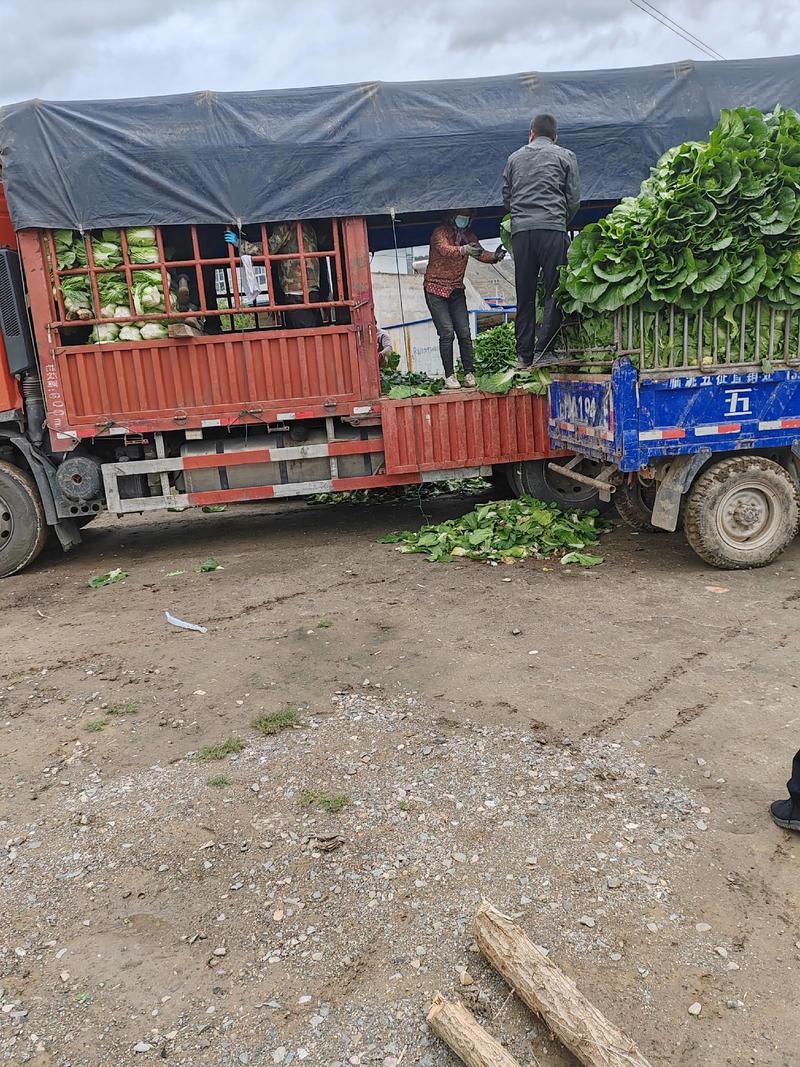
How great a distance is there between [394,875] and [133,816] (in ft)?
4.05

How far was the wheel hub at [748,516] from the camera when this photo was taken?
6.18 meters

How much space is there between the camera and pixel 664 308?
19.2ft

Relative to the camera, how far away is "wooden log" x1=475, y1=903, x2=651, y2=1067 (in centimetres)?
209

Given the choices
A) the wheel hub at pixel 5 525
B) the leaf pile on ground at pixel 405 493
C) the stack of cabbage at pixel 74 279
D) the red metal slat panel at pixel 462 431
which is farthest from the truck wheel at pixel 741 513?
the wheel hub at pixel 5 525

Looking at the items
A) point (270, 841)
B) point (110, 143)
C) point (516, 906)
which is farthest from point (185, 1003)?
point (110, 143)

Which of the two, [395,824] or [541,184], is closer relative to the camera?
[395,824]

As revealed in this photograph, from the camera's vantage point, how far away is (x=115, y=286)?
23.9 ft

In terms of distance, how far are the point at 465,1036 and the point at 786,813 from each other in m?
1.63

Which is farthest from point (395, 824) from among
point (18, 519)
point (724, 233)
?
point (18, 519)

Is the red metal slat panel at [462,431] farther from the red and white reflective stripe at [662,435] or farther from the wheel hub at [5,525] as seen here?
the wheel hub at [5,525]

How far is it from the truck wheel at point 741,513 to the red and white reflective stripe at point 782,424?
0.25 metres

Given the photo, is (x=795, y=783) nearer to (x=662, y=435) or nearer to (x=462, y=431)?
(x=662, y=435)

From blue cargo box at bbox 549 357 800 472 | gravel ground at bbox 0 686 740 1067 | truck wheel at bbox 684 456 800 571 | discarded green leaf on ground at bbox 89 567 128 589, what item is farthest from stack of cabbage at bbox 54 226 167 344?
truck wheel at bbox 684 456 800 571

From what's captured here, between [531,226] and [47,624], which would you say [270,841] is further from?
[531,226]
